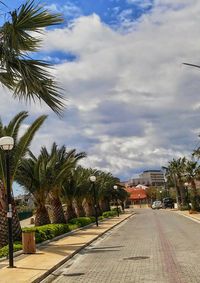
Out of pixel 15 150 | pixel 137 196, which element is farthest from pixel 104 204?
pixel 137 196

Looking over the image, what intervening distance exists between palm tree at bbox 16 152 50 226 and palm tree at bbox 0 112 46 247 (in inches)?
276

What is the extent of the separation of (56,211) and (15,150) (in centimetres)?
1394

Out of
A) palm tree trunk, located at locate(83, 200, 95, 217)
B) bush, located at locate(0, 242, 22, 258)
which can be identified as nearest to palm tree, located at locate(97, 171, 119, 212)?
palm tree trunk, located at locate(83, 200, 95, 217)

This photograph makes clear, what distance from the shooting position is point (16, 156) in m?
20.6

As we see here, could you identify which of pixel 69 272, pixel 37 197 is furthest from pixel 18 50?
pixel 37 197

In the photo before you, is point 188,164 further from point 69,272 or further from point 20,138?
point 69,272

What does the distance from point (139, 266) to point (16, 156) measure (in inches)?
366

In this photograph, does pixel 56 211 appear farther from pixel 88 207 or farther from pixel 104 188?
pixel 104 188

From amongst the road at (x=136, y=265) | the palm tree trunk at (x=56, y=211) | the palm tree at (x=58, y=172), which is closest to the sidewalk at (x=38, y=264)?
the road at (x=136, y=265)

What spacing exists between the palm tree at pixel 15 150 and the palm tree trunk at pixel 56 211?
41.6ft

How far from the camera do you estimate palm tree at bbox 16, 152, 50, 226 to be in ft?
93.9

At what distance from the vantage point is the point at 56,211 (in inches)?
1336

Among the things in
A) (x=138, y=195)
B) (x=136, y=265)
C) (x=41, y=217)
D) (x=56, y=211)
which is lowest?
(x=136, y=265)

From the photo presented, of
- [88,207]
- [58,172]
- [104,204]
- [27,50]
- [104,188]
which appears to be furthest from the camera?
[104,204]
